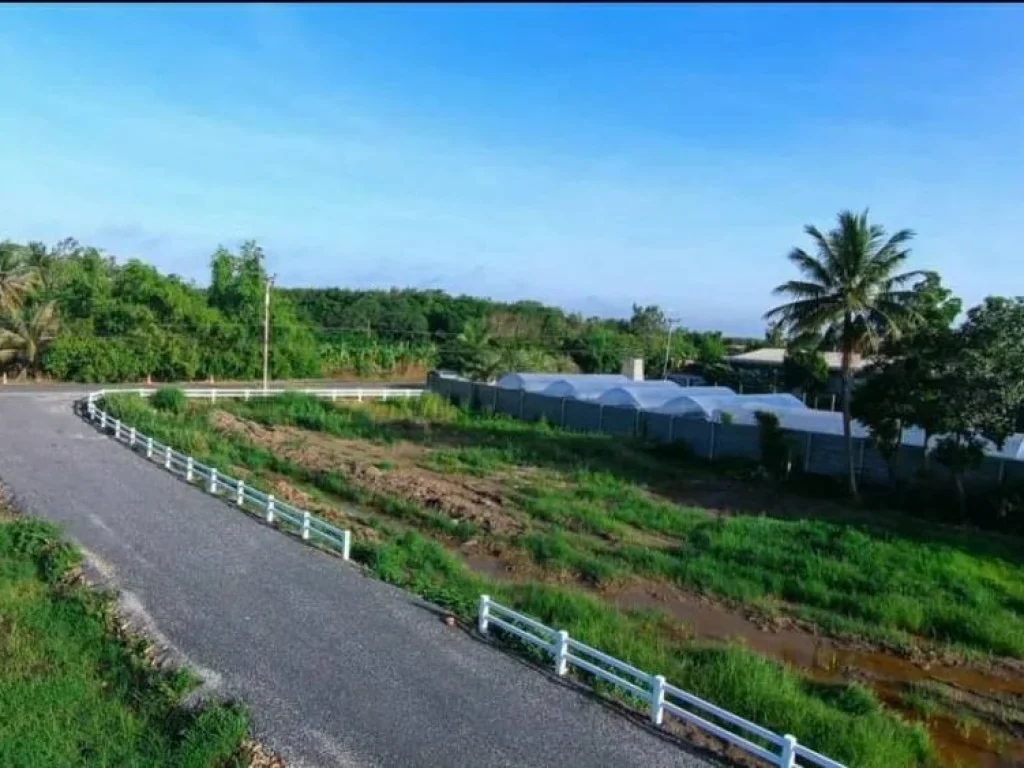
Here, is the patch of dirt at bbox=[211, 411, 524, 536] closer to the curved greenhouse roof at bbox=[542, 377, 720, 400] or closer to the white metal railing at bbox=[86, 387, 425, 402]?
the white metal railing at bbox=[86, 387, 425, 402]

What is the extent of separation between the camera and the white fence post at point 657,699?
9039 millimetres

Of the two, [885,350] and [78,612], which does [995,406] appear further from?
[78,612]

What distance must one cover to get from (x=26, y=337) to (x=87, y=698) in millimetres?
44916

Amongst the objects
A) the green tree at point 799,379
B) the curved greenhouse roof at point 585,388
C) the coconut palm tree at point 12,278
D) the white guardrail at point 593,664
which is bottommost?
the white guardrail at point 593,664

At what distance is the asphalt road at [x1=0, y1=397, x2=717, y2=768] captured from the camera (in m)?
8.48

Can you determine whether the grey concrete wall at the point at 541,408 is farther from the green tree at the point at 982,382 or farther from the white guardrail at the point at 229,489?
the green tree at the point at 982,382

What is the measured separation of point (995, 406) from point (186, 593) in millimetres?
18870

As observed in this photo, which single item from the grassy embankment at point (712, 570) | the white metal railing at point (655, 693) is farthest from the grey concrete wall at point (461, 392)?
the white metal railing at point (655, 693)

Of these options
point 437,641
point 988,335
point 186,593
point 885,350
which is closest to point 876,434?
point 885,350

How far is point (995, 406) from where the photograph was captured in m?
21.3

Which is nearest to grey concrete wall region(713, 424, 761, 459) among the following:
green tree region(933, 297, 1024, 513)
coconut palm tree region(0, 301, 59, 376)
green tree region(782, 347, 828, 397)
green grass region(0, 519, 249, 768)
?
green tree region(933, 297, 1024, 513)

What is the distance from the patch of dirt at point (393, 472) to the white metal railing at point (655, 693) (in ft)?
25.6

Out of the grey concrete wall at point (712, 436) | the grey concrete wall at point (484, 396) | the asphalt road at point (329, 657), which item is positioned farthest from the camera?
the grey concrete wall at point (484, 396)

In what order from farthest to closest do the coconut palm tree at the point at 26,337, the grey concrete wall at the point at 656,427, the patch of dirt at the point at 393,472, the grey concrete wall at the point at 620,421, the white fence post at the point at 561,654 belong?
the coconut palm tree at the point at 26,337 < the grey concrete wall at the point at 620,421 < the grey concrete wall at the point at 656,427 < the patch of dirt at the point at 393,472 < the white fence post at the point at 561,654
